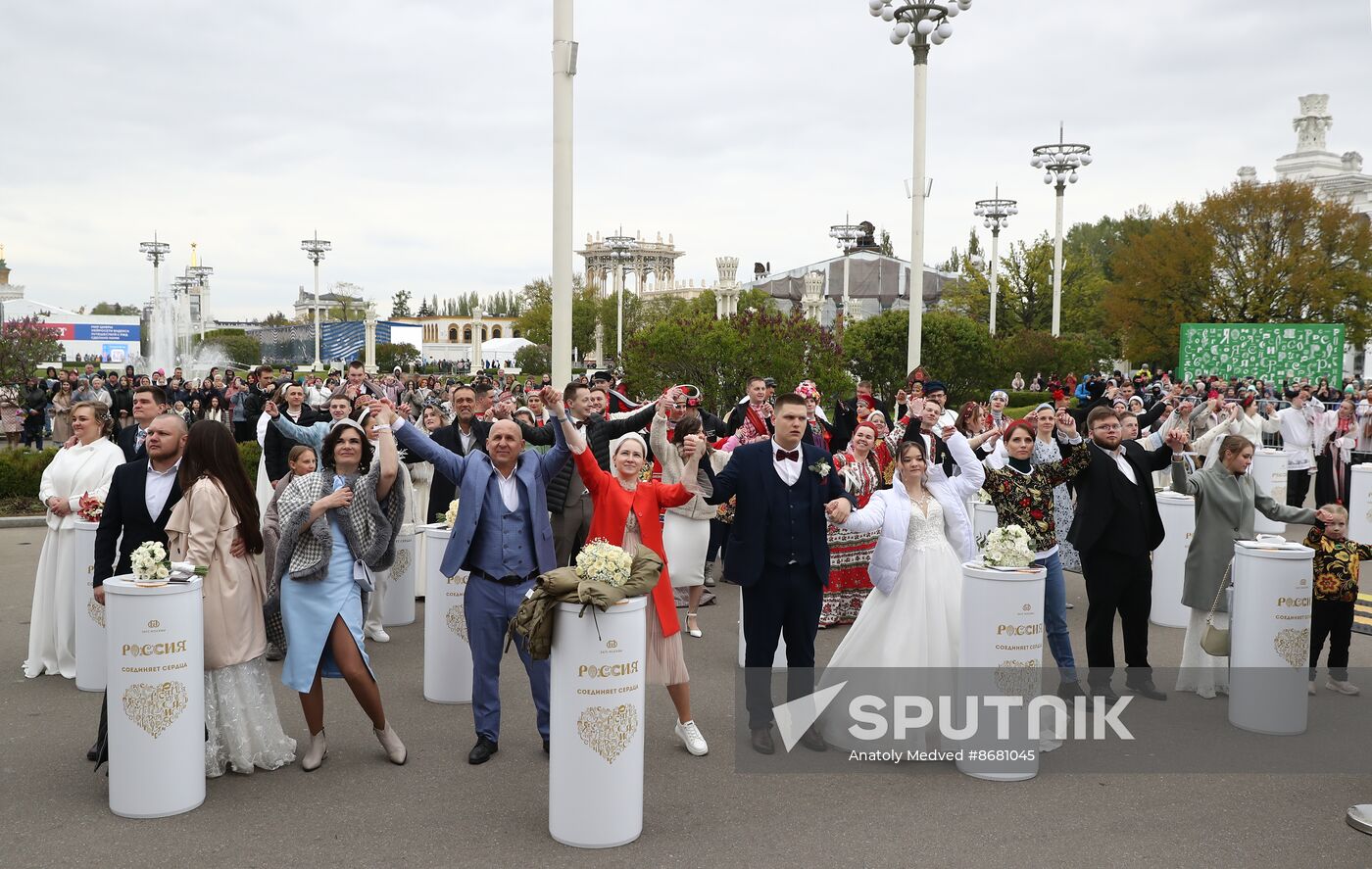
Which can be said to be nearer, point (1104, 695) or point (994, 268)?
point (1104, 695)

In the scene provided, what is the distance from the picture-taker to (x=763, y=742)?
634 cm

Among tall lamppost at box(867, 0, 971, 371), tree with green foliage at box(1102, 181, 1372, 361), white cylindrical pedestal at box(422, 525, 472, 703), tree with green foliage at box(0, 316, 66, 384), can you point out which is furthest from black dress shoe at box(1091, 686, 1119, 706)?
tree with green foliage at box(1102, 181, 1372, 361)

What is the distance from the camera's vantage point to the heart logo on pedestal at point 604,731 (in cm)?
513

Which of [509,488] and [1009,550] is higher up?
[509,488]

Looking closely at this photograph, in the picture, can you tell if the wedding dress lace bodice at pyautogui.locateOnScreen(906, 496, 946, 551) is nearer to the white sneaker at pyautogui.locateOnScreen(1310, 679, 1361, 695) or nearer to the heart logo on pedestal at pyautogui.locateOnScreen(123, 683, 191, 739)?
the white sneaker at pyautogui.locateOnScreen(1310, 679, 1361, 695)

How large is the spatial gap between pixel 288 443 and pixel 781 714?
6622 millimetres

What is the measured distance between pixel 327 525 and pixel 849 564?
5.09 meters

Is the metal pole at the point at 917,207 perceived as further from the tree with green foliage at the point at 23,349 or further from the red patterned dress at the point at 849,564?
the tree with green foliage at the point at 23,349

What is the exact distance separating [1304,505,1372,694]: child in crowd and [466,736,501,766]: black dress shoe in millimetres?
5505

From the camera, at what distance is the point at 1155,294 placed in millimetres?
44781

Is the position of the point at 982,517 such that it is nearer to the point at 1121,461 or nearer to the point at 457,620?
the point at 1121,461

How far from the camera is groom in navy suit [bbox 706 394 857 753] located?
6.39m

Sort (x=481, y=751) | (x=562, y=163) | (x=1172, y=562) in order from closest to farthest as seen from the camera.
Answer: (x=481, y=751) < (x=1172, y=562) < (x=562, y=163)

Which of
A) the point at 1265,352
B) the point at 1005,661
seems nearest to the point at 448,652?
the point at 1005,661
